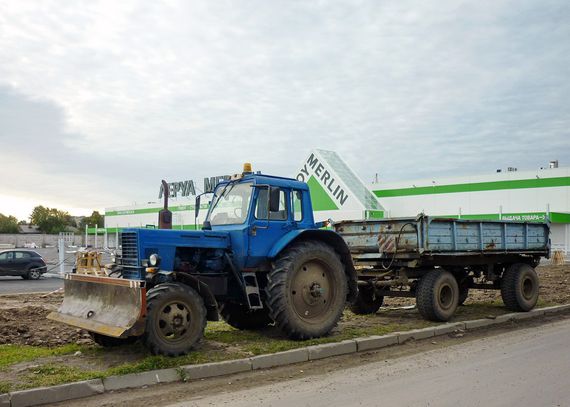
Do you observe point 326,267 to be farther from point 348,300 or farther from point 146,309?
point 146,309

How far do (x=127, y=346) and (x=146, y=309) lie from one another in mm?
1367

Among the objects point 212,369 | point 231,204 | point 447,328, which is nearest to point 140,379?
point 212,369

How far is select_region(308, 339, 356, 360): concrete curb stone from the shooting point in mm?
8281

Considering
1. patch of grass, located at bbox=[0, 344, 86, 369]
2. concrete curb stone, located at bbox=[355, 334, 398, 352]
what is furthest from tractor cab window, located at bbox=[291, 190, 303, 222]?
patch of grass, located at bbox=[0, 344, 86, 369]

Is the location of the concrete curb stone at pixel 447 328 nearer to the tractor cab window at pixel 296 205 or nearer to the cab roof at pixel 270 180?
the tractor cab window at pixel 296 205

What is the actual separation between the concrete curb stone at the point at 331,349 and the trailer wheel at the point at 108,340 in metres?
2.56

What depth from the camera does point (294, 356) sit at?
8.04 meters

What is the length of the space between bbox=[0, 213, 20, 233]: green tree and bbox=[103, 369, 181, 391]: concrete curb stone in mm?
137166

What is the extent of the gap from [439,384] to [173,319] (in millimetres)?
3428

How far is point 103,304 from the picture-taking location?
7.70m

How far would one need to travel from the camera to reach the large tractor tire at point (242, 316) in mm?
9797

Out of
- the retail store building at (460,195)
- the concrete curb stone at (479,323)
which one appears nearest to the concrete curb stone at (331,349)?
the concrete curb stone at (479,323)

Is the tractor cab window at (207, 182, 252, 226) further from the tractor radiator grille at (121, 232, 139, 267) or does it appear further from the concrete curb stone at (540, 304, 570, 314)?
the concrete curb stone at (540, 304, 570, 314)

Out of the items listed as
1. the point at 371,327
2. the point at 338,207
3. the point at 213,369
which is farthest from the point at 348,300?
the point at 338,207
